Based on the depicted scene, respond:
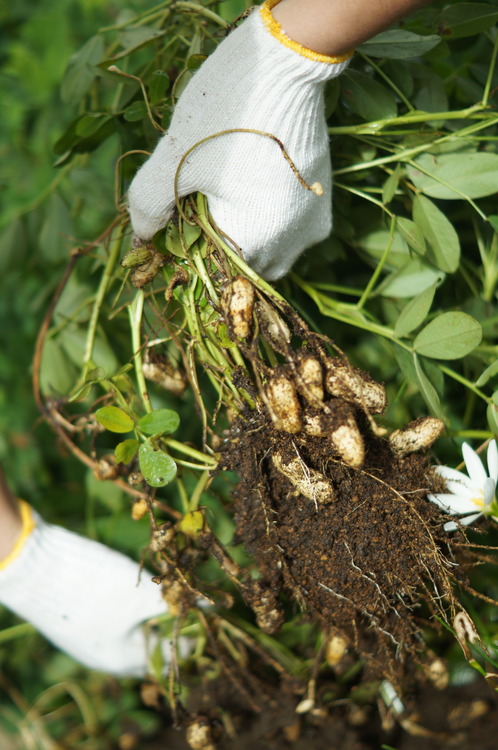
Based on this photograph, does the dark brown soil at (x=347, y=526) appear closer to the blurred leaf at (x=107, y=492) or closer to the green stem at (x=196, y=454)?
the green stem at (x=196, y=454)

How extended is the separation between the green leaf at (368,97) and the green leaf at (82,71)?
1.22ft

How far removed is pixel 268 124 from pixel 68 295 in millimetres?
495

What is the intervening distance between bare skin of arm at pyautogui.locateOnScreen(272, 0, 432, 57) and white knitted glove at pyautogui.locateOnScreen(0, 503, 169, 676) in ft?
2.46

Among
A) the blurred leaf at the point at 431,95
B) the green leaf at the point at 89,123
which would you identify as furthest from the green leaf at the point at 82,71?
the blurred leaf at the point at 431,95

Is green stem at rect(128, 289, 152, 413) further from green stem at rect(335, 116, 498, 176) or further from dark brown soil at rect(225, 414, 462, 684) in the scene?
A: green stem at rect(335, 116, 498, 176)

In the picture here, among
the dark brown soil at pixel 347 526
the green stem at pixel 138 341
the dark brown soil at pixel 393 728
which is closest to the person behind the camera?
the dark brown soil at pixel 347 526

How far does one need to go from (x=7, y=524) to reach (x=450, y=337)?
68 centimetres

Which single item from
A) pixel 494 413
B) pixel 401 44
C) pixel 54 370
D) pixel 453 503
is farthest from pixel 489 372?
pixel 54 370

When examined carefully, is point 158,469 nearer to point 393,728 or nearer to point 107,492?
point 107,492

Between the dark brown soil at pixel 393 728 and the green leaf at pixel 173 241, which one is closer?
the green leaf at pixel 173 241

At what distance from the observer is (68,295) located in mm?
994

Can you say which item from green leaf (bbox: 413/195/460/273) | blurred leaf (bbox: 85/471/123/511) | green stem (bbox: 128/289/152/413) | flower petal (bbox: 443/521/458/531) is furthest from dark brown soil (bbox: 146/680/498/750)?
green leaf (bbox: 413/195/460/273)

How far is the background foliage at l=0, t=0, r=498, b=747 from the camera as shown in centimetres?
71

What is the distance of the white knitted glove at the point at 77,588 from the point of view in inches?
36.7
